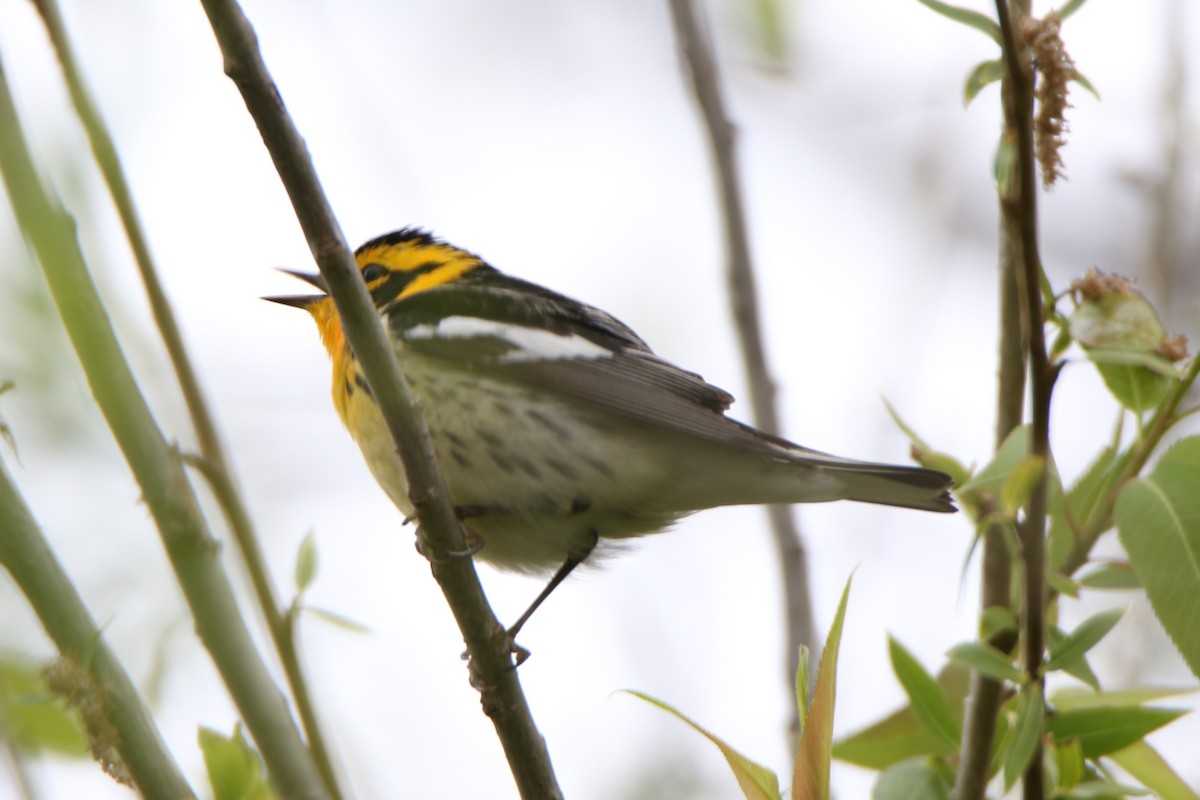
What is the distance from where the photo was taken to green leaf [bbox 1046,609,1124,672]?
164 cm

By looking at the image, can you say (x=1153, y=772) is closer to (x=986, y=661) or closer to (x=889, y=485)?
(x=986, y=661)

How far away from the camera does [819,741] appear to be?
4.97 ft

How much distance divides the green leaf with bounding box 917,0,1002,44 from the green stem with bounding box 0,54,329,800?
117 cm

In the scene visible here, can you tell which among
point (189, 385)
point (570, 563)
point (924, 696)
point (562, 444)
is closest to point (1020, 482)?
point (924, 696)

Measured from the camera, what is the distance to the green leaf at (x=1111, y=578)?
1756mm

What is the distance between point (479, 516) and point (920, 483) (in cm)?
109

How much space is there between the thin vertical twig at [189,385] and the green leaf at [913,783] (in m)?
0.82

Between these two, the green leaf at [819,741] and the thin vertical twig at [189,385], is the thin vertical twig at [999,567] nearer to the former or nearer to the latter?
the green leaf at [819,741]

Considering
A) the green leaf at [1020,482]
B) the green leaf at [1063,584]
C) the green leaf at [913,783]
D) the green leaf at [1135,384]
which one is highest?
the green leaf at [1135,384]

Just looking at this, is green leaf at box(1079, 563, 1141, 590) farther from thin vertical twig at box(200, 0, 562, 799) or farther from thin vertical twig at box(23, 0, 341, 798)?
thin vertical twig at box(23, 0, 341, 798)

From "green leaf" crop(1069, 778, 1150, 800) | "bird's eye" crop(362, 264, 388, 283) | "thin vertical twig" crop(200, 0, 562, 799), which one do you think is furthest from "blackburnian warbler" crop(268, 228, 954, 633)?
"green leaf" crop(1069, 778, 1150, 800)

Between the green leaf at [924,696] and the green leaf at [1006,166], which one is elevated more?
the green leaf at [1006,166]

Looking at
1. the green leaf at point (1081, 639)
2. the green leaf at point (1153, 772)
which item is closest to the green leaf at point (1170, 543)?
the green leaf at point (1081, 639)

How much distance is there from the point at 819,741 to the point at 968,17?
3.09 ft
